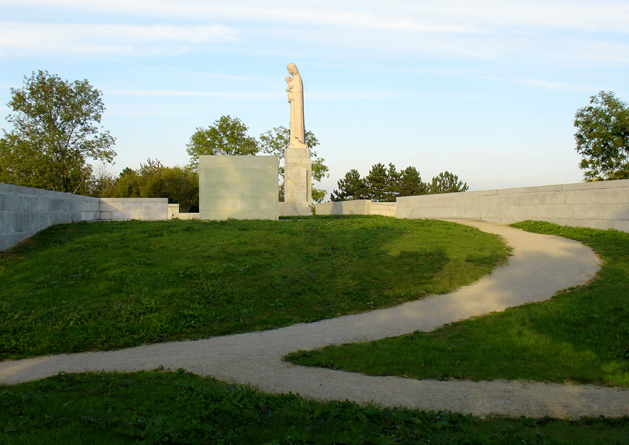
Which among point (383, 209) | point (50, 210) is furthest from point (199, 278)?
point (383, 209)

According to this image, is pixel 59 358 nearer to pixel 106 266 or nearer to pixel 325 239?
pixel 106 266

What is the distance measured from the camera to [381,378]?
6375 mm

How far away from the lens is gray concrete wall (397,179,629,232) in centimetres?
1608

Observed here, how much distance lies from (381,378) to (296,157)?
32176mm

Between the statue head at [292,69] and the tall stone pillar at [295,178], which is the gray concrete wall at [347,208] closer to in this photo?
the tall stone pillar at [295,178]

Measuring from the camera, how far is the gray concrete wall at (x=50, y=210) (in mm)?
12923

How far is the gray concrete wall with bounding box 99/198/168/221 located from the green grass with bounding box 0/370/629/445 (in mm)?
18472

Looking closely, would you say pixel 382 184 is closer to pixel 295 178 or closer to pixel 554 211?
pixel 295 178

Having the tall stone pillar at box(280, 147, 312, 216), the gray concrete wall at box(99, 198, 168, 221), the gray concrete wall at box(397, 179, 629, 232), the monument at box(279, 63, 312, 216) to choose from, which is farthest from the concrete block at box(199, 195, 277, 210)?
the tall stone pillar at box(280, 147, 312, 216)

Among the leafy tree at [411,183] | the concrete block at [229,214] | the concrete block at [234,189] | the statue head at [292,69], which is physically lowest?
the concrete block at [229,214]

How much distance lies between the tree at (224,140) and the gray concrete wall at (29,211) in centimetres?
3765

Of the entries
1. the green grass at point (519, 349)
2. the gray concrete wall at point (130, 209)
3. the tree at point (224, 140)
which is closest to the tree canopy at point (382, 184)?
the tree at point (224, 140)

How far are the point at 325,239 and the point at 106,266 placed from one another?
6.16 meters

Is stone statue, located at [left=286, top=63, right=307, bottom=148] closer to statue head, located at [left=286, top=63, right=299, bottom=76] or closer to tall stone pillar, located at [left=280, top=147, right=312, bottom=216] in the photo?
statue head, located at [left=286, top=63, right=299, bottom=76]
